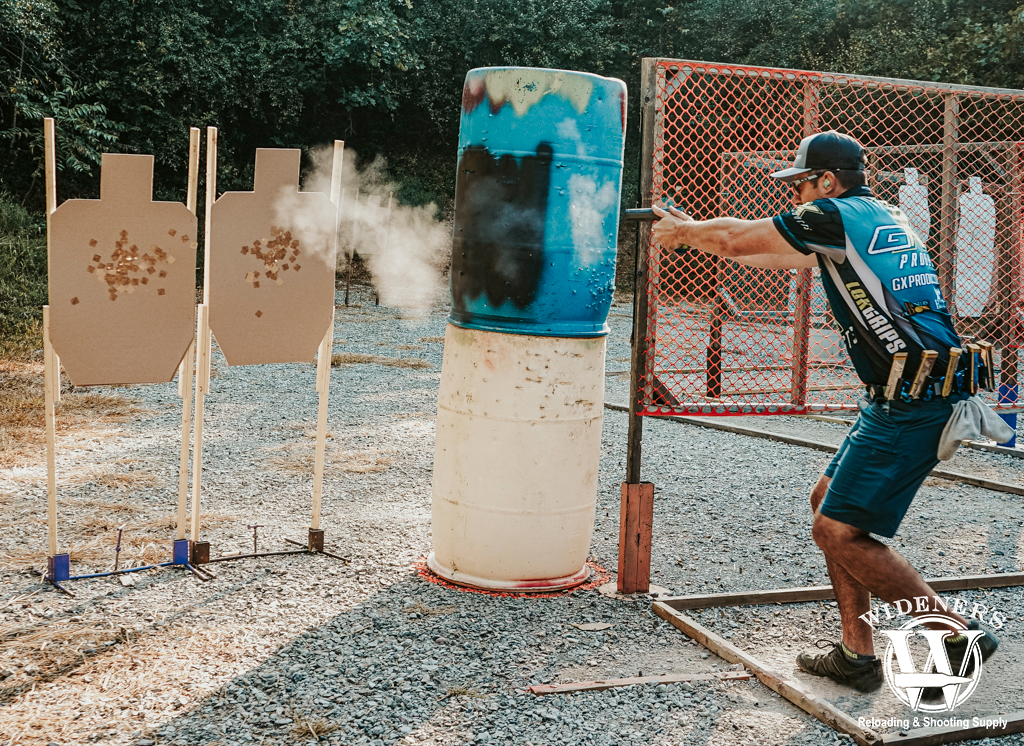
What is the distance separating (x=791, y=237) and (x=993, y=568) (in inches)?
105

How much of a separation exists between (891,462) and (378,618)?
2025 millimetres

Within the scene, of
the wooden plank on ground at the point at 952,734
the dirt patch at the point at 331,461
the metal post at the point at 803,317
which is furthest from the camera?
the dirt patch at the point at 331,461

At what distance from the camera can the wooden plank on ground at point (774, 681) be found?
2.80 m

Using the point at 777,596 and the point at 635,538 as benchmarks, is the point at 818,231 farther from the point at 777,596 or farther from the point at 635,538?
the point at 777,596

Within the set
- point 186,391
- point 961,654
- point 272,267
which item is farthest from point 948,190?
point 186,391

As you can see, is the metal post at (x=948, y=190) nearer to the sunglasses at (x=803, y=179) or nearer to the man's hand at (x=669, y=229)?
the sunglasses at (x=803, y=179)

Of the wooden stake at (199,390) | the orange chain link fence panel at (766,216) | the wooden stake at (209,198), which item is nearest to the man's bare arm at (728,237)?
the orange chain link fence panel at (766,216)

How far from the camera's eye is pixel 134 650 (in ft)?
10.5

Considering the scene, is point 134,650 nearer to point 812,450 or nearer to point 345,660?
point 345,660

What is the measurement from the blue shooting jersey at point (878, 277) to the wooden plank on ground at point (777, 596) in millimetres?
1388

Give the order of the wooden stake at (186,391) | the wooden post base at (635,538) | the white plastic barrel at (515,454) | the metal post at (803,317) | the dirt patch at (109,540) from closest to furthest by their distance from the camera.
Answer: the white plastic barrel at (515,454) → the wooden stake at (186,391) → the wooden post base at (635,538) → the dirt patch at (109,540) → the metal post at (803,317)

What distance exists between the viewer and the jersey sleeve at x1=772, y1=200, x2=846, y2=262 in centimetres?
291

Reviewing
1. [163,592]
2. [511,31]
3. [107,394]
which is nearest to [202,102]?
[511,31]

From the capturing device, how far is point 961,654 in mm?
3023
